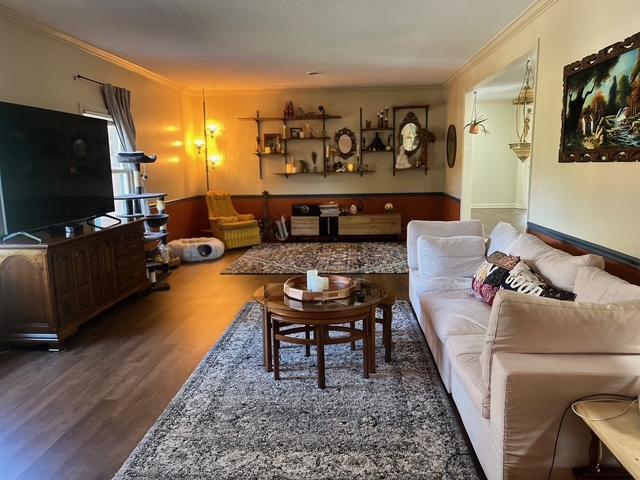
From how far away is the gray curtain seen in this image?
16.9 feet

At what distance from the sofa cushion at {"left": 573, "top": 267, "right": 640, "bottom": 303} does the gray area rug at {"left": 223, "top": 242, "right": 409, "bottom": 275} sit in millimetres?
3395

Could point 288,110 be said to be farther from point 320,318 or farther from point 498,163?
point 320,318

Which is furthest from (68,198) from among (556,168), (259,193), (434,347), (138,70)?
(259,193)

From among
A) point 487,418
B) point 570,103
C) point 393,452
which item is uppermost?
point 570,103

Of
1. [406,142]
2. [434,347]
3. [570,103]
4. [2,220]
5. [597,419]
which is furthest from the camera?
[406,142]

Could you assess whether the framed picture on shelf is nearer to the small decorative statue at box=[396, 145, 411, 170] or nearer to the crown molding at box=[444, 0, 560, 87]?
the small decorative statue at box=[396, 145, 411, 170]

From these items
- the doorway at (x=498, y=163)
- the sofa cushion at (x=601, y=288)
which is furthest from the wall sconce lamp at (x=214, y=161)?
the sofa cushion at (x=601, y=288)

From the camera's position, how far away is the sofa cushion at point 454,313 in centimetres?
268

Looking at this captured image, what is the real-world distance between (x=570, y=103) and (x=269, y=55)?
3.40 m

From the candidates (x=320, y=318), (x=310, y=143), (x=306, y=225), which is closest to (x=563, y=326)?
(x=320, y=318)

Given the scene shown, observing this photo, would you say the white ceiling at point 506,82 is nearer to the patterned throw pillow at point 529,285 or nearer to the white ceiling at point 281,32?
the white ceiling at point 281,32

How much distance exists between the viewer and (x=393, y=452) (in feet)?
7.14

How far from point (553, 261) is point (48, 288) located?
11.5 ft

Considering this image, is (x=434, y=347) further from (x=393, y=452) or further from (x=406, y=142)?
(x=406, y=142)
